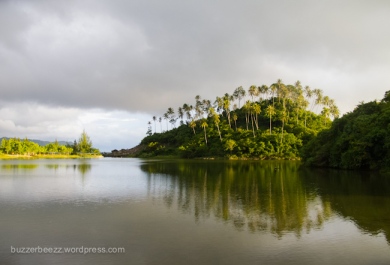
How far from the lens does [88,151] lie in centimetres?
19225

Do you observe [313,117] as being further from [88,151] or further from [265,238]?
[265,238]

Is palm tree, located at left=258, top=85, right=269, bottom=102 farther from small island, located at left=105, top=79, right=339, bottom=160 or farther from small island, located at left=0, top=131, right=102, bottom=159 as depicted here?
small island, located at left=0, top=131, right=102, bottom=159

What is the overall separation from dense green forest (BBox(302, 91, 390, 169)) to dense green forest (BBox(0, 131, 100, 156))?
127087mm

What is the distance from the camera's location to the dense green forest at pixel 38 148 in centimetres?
14325

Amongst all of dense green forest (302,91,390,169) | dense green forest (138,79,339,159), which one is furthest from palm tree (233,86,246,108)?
dense green forest (302,91,390,169)

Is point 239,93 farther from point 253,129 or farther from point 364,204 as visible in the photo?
point 364,204

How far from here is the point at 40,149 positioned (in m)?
161

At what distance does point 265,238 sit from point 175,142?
154234 millimetres

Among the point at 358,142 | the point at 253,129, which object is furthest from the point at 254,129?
the point at 358,142

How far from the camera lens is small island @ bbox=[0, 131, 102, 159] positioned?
142 m

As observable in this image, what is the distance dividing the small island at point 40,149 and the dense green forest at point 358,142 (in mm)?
118180

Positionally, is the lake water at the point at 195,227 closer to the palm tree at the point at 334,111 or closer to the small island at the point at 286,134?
the small island at the point at 286,134

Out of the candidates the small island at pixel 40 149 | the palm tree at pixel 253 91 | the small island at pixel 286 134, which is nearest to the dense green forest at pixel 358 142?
the small island at pixel 286 134

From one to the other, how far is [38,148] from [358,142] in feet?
486
